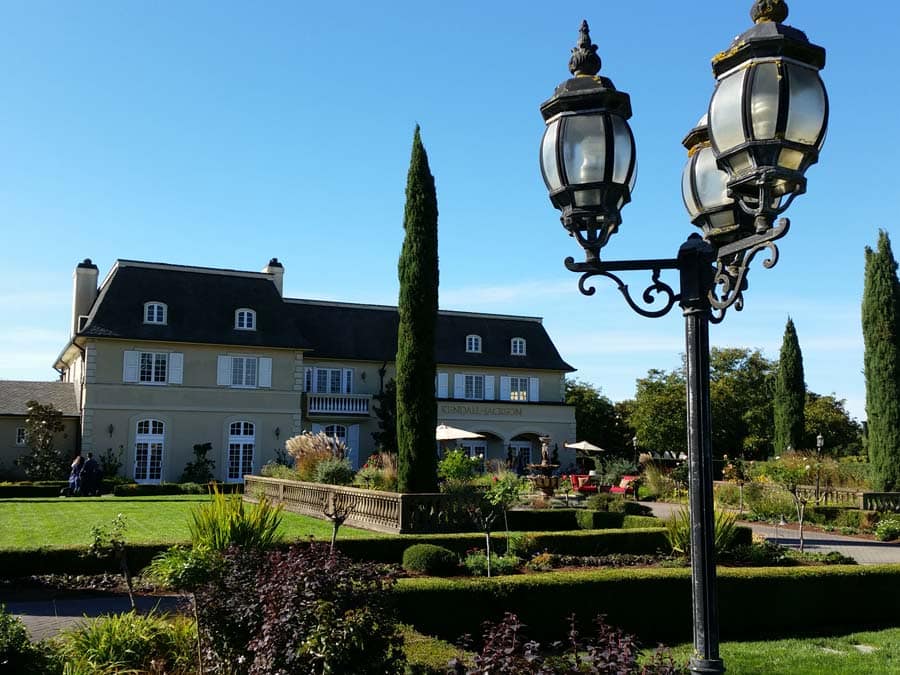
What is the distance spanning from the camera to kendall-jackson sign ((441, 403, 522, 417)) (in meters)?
38.5

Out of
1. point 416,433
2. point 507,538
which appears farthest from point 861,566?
point 416,433

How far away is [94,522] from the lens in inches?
679

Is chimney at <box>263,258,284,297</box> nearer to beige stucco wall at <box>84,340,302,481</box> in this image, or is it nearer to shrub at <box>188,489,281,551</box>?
beige stucco wall at <box>84,340,302,481</box>

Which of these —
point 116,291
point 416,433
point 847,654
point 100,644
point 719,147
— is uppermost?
point 116,291

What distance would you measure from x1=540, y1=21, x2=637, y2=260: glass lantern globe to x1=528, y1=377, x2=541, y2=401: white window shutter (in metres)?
37.0

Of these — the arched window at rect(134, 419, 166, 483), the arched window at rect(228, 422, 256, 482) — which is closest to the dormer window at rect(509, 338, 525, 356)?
the arched window at rect(228, 422, 256, 482)

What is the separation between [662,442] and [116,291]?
28384 millimetres

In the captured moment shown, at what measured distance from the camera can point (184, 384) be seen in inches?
1261

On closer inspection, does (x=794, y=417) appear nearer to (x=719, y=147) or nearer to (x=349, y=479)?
(x=349, y=479)

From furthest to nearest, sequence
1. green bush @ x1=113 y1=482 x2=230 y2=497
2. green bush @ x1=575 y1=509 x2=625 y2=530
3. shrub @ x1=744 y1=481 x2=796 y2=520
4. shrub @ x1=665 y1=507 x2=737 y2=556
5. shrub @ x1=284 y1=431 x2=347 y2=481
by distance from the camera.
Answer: green bush @ x1=113 y1=482 x2=230 y2=497
shrub @ x1=284 y1=431 x2=347 y2=481
shrub @ x1=744 y1=481 x2=796 y2=520
green bush @ x1=575 y1=509 x2=625 y2=530
shrub @ x1=665 y1=507 x2=737 y2=556

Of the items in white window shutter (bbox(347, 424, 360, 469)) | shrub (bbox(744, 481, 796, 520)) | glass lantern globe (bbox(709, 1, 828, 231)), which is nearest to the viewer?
glass lantern globe (bbox(709, 1, 828, 231))

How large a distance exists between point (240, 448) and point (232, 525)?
24.4 metres

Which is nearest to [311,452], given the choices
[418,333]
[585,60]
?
[418,333]

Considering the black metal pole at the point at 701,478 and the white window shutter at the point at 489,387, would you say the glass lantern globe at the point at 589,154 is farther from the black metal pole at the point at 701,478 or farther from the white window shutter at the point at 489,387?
the white window shutter at the point at 489,387
